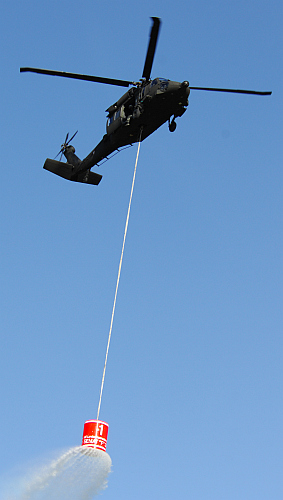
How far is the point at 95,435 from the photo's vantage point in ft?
73.5

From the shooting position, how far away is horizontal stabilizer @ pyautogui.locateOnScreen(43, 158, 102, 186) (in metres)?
37.8

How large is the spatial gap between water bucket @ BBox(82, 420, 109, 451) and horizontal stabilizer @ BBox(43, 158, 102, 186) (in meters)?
18.1

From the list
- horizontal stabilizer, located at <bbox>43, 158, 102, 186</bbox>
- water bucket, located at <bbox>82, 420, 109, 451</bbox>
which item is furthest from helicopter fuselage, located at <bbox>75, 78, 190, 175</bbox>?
water bucket, located at <bbox>82, 420, 109, 451</bbox>

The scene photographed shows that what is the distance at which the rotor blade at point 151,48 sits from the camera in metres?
26.5

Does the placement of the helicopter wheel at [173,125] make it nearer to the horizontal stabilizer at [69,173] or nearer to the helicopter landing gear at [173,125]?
the helicopter landing gear at [173,125]

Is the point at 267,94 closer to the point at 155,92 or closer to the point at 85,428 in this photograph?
the point at 155,92

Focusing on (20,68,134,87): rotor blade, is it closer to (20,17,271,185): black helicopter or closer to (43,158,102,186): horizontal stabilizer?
(20,17,271,185): black helicopter

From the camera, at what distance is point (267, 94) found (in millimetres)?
29516

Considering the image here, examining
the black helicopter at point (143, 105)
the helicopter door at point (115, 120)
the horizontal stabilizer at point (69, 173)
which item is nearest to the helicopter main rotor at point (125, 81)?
the black helicopter at point (143, 105)

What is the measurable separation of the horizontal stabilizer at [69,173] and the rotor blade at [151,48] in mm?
9243

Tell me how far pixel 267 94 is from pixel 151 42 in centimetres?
588

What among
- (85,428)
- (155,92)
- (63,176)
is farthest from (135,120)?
(85,428)

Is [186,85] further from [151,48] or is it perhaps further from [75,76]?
[75,76]

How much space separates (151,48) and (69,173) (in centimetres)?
1238
